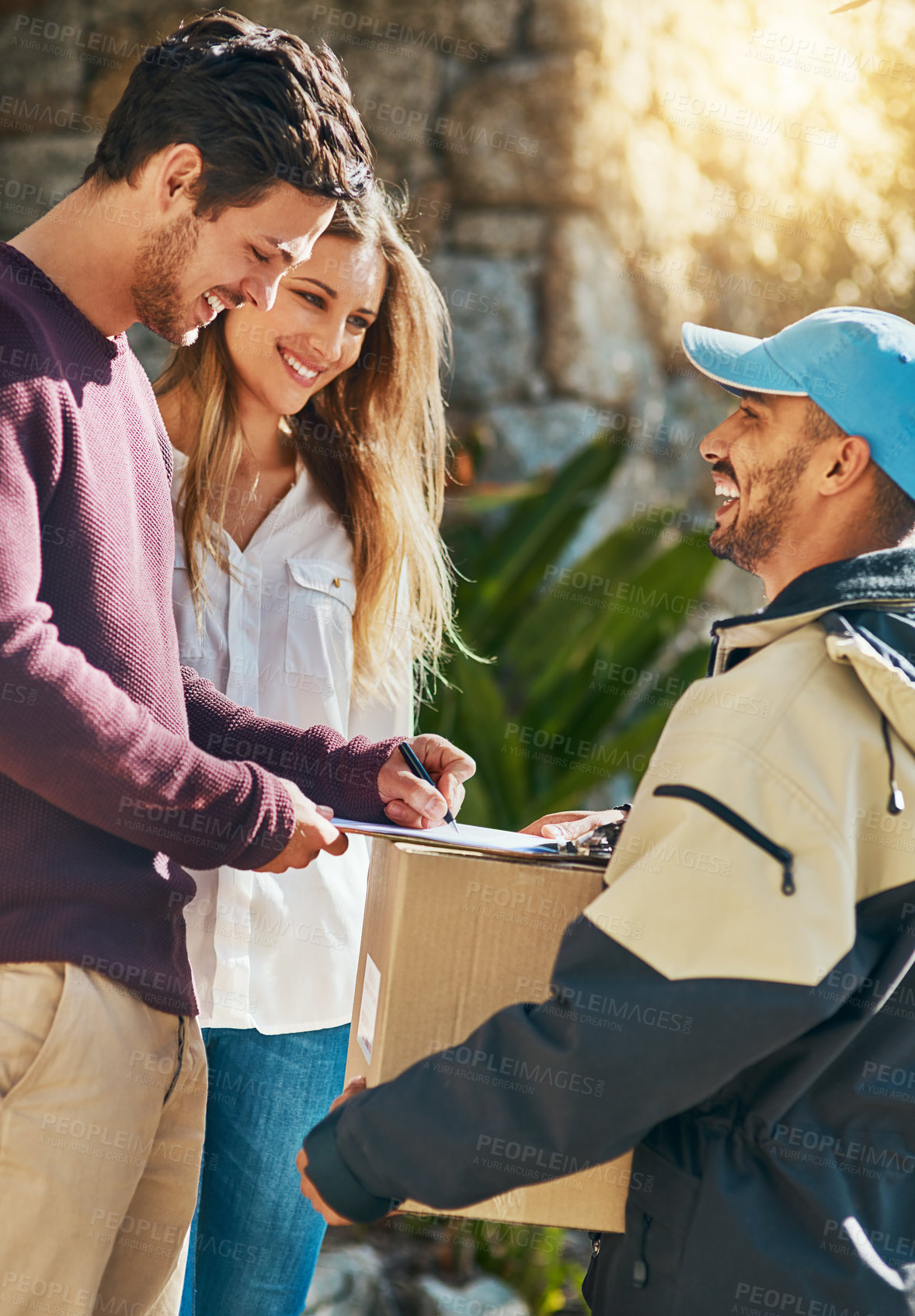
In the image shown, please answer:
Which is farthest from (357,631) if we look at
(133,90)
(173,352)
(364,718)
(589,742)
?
(589,742)

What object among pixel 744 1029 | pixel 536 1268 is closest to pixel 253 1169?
pixel 744 1029

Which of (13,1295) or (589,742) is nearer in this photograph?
(13,1295)

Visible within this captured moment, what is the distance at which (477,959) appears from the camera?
113 cm

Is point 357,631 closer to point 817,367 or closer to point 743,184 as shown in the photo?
point 817,367

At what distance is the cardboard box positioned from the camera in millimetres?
1107

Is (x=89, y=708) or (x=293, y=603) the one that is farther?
(x=293, y=603)

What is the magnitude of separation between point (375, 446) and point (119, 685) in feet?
→ 2.78

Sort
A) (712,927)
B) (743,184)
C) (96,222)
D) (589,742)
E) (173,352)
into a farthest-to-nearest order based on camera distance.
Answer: (743,184)
(589,742)
(173,352)
(96,222)
(712,927)

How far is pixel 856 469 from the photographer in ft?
3.90

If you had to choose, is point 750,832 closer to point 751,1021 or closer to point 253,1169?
point 751,1021

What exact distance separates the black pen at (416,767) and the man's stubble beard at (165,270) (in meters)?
0.58

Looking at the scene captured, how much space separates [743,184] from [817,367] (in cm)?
429

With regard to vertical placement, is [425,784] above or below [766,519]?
below

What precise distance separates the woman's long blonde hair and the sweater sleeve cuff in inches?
33.0
